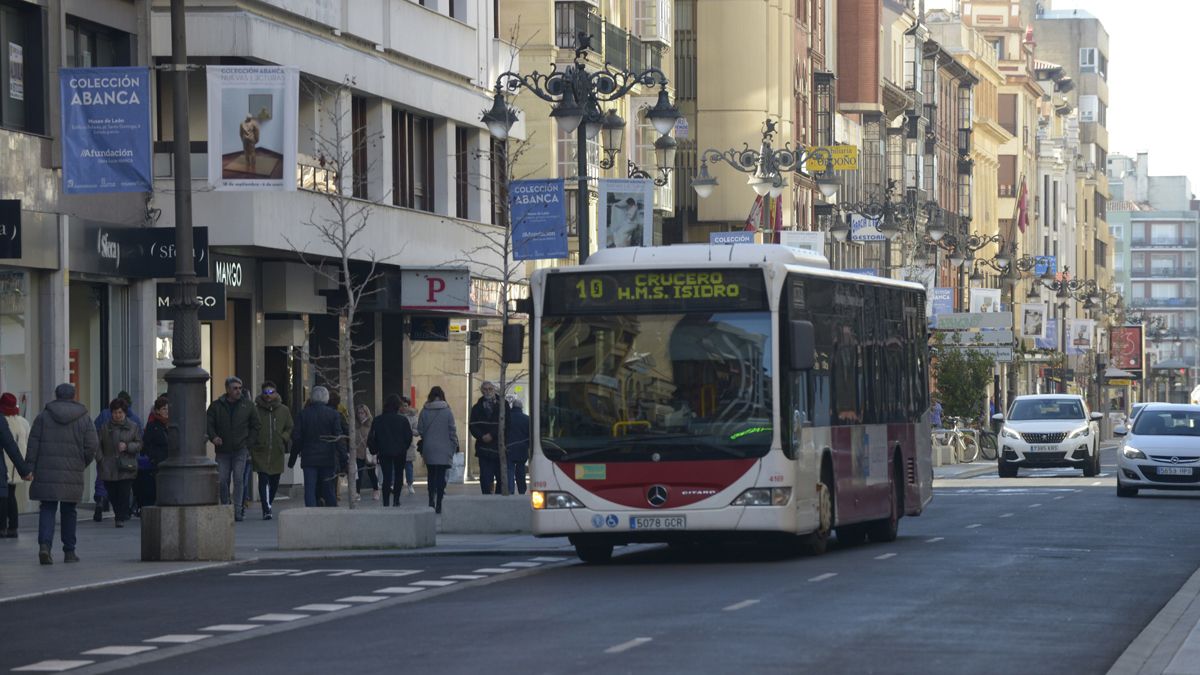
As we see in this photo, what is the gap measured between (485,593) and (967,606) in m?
4.08

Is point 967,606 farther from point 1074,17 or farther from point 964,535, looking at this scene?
point 1074,17

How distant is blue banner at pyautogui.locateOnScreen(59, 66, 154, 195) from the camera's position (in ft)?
93.7

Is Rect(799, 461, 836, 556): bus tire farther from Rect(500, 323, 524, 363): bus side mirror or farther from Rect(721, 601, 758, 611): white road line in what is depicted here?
Rect(721, 601, 758, 611): white road line

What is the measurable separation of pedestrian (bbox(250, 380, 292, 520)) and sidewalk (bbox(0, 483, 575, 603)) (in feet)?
2.71

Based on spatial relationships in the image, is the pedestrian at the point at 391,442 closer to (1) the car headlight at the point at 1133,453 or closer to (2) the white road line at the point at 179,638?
(1) the car headlight at the point at 1133,453

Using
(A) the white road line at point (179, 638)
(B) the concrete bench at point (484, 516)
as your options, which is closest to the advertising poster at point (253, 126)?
(B) the concrete bench at point (484, 516)

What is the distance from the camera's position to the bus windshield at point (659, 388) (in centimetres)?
2275

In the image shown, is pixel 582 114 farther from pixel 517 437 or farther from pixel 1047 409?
pixel 1047 409

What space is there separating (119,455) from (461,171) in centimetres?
1665

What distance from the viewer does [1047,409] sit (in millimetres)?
52625

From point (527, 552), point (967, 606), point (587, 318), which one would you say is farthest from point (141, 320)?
point (967, 606)

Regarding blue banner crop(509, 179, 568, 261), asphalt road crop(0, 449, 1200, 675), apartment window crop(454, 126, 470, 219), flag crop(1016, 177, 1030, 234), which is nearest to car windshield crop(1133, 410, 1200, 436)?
blue banner crop(509, 179, 568, 261)

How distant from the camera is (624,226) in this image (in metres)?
34.6

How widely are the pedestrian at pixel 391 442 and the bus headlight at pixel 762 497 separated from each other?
11.8 metres
